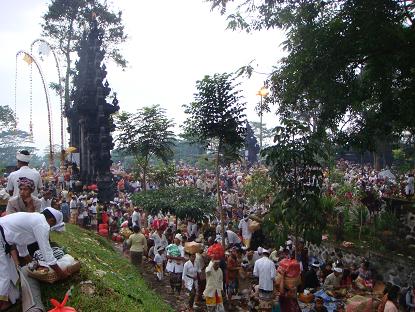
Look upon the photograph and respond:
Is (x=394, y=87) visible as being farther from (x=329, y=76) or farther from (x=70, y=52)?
(x=70, y=52)

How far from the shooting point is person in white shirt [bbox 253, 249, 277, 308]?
29.3ft

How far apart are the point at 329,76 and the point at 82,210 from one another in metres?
12.4

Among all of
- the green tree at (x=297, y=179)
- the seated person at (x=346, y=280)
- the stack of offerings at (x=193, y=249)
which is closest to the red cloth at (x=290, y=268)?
the green tree at (x=297, y=179)

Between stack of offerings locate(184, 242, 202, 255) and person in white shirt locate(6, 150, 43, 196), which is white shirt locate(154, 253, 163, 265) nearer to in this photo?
stack of offerings locate(184, 242, 202, 255)

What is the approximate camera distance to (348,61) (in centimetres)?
961

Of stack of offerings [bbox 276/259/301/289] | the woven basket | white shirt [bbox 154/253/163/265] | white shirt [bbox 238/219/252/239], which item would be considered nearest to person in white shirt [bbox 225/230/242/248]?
white shirt [bbox 238/219/252/239]

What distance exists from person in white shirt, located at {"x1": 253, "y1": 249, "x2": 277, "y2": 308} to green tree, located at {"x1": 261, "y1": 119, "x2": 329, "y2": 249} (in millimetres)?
679

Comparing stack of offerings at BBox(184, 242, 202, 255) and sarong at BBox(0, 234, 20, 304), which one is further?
stack of offerings at BBox(184, 242, 202, 255)

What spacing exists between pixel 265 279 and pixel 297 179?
2.34 m

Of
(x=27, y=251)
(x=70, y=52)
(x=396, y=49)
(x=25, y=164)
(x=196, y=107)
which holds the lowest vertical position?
(x=27, y=251)

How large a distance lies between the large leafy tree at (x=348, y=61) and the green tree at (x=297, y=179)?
84 cm

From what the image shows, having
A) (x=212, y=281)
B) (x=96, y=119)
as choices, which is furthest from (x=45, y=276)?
(x=96, y=119)

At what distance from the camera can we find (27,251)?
4.42 metres

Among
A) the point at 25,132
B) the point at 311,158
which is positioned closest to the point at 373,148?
the point at 311,158
